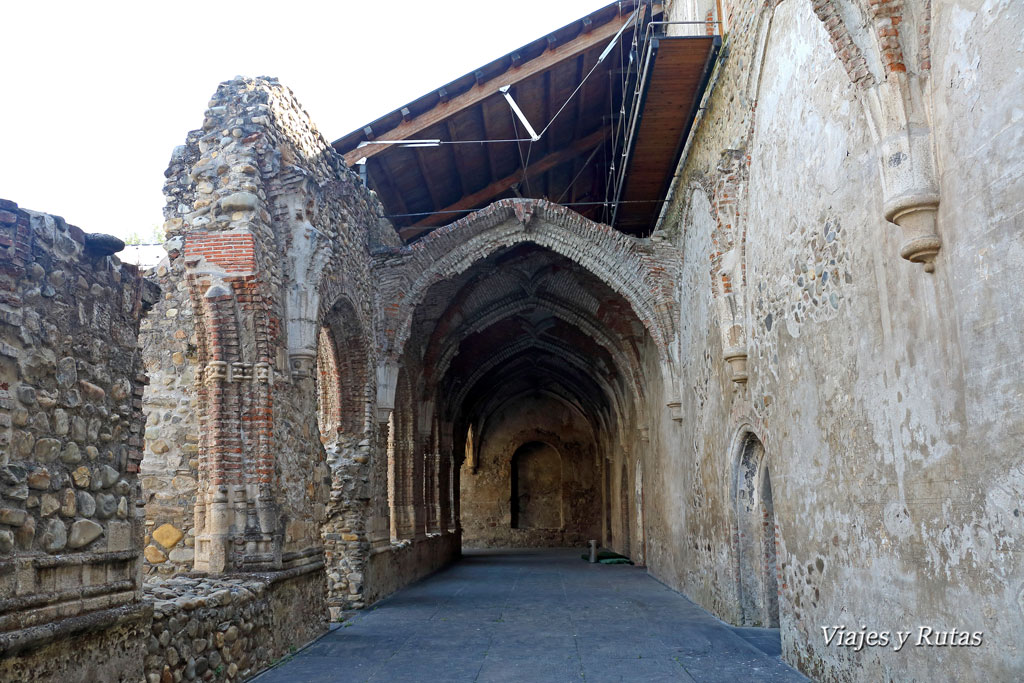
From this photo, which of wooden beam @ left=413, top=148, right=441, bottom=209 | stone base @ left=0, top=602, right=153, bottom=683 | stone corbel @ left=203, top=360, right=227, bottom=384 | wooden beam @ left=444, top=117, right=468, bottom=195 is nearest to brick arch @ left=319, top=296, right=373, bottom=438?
stone corbel @ left=203, top=360, right=227, bottom=384

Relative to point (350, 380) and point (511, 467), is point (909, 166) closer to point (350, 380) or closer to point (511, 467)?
point (350, 380)

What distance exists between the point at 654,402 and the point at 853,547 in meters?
8.95

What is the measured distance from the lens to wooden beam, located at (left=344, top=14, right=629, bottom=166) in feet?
37.6

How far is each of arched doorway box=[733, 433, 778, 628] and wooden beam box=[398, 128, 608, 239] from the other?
7.63 metres

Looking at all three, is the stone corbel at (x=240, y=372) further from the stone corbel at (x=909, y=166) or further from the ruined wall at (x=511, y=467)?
the ruined wall at (x=511, y=467)

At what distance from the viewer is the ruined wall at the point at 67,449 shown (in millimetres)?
3508

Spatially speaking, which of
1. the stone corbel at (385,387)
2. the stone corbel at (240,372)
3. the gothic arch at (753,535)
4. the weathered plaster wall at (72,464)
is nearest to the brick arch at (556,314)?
the stone corbel at (385,387)

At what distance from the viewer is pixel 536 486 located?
1090 inches

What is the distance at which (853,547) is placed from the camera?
5.17 metres

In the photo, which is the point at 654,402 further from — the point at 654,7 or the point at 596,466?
the point at 596,466

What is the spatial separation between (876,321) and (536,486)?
23.5 m

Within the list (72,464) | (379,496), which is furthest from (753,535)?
(72,464)

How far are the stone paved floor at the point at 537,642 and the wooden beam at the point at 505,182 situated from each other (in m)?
6.13

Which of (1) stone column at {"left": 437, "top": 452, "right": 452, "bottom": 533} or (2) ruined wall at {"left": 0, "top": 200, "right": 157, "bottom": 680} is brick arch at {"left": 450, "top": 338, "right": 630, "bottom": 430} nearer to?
(1) stone column at {"left": 437, "top": 452, "right": 452, "bottom": 533}
